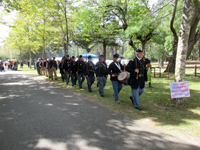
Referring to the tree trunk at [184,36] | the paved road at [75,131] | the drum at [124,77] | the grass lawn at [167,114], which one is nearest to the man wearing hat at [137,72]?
the drum at [124,77]

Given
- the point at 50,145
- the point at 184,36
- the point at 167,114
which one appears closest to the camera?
the point at 50,145

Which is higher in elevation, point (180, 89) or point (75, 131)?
point (180, 89)

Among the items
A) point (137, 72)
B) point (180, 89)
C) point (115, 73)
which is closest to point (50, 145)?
point (137, 72)

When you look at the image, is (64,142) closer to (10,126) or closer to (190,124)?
(10,126)

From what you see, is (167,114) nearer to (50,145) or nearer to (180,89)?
(180,89)

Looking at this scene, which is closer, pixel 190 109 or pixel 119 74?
pixel 190 109

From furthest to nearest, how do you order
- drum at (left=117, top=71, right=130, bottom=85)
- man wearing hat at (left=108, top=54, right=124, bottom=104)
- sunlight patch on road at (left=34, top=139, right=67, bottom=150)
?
1. man wearing hat at (left=108, top=54, right=124, bottom=104)
2. drum at (left=117, top=71, right=130, bottom=85)
3. sunlight patch on road at (left=34, top=139, right=67, bottom=150)

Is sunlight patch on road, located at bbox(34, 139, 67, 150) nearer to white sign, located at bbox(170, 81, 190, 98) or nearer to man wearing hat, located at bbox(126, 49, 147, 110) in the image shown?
man wearing hat, located at bbox(126, 49, 147, 110)

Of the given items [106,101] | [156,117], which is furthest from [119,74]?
[156,117]

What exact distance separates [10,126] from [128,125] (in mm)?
3310

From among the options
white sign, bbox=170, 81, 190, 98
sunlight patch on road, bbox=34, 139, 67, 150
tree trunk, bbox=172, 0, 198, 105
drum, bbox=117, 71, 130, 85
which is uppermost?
tree trunk, bbox=172, 0, 198, 105

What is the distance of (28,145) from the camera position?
332cm

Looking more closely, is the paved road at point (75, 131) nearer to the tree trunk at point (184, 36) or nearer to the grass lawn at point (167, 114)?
A: the grass lawn at point (167, 114)

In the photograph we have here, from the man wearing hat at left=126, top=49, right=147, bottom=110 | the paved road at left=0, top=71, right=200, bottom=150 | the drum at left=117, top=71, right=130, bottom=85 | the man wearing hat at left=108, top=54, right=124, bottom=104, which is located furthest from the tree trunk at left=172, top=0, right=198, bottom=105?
the paved road at left=0, top=71, right=200, bottom=150
